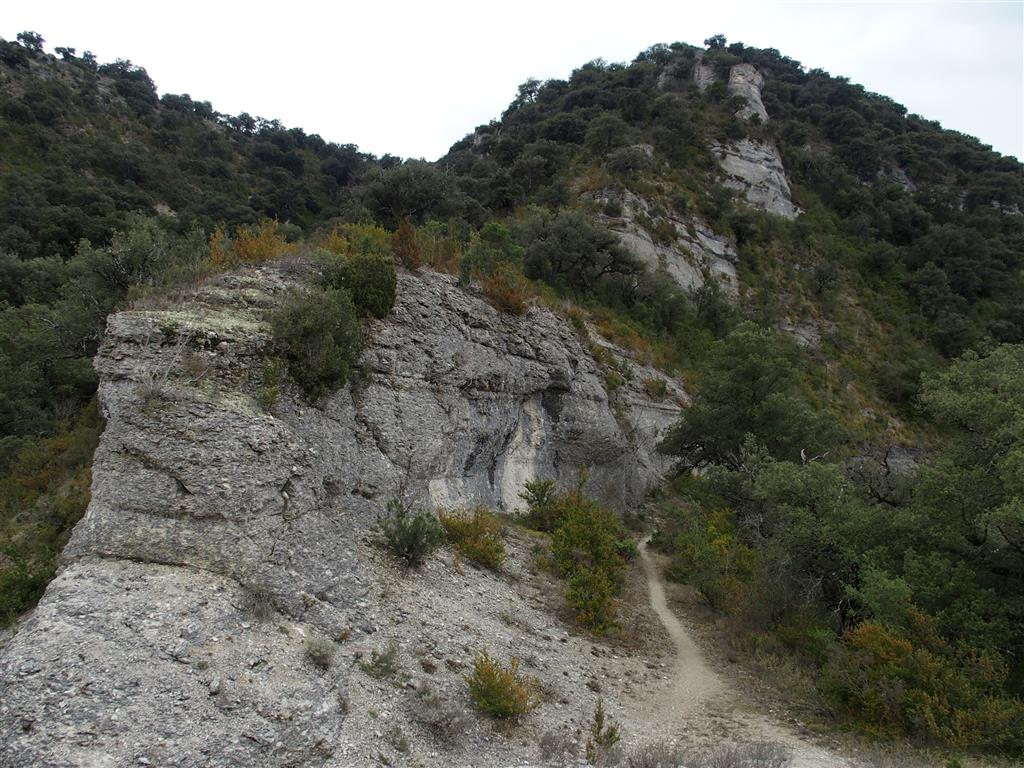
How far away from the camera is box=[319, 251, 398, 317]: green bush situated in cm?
1312

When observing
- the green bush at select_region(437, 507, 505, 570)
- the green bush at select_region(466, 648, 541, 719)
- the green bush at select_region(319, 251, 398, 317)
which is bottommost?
the green bush at select_region(466, 648, 541, 719)

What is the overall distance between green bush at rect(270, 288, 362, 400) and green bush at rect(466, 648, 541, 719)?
5.75m

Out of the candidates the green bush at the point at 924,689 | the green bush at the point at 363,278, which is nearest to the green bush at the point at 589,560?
the green bush at the point at 924,689

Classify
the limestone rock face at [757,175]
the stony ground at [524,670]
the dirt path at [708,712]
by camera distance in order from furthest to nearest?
the limestone rock face at [757,175] → the dirt path at [708,712] → the stony ground at [524,670]

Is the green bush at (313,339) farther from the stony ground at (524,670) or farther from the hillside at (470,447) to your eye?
the stony ground at (524,670)

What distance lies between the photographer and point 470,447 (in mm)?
14781

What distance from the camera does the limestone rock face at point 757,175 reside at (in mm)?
46375

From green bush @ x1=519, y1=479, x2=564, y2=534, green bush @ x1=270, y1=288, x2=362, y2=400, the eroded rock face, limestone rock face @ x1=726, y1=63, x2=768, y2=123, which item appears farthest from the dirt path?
limestone rock face @ x1=726, y1=63, x2=768, y2=123

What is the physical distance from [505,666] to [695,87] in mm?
64139

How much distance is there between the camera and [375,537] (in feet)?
33.0

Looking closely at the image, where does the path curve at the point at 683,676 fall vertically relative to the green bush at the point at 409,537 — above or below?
below

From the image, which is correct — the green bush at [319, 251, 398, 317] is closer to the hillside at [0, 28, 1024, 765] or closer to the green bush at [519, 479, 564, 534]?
the hillside at [0, 28, 1024, 765]

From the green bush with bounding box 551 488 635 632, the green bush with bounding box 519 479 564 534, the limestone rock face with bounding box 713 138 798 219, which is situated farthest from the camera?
the limestone rock face with bounding box 713 138 798 219

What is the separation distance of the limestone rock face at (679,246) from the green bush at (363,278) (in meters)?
22.7
